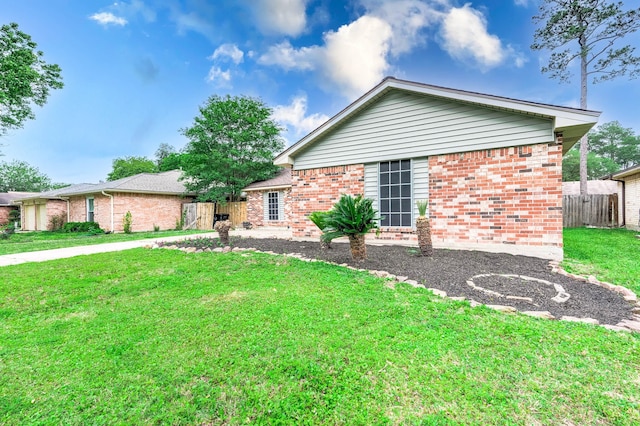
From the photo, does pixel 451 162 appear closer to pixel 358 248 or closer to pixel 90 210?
pixel 358 248

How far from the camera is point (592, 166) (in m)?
31.7

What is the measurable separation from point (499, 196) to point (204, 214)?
15.9 meters

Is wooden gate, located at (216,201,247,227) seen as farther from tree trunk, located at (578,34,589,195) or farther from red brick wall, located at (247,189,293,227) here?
tree trunk, located at (578,34,589,195)

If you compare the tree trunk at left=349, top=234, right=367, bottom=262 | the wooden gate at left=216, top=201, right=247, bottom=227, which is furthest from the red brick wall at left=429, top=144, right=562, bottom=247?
the wooden gate at left=216, top=201, right=247, bottom=227

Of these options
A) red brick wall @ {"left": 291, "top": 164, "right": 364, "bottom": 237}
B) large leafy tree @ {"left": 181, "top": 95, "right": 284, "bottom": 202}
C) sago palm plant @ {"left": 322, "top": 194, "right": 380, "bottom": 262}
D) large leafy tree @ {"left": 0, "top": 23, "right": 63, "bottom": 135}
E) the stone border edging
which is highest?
large leafy tree @ {"left": 0, "top": 23, "right": 63, "bottom": 135}

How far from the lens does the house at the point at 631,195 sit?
39.6 ft

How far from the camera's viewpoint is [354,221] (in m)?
5.39

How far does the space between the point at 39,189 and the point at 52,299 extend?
57689 mm

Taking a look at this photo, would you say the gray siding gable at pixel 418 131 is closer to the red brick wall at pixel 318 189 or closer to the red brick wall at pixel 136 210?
the red brick wall at pixel 318 189

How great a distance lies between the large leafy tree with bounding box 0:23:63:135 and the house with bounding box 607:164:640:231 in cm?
3078

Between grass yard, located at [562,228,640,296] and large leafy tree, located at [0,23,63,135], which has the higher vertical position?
large leafy tree, located at [0,23,63,135]

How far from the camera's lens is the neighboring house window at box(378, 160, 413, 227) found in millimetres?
7523

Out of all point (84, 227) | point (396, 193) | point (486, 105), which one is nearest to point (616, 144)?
point (486, 105)

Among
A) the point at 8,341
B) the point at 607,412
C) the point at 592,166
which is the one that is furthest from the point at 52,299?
the point at 592,166
